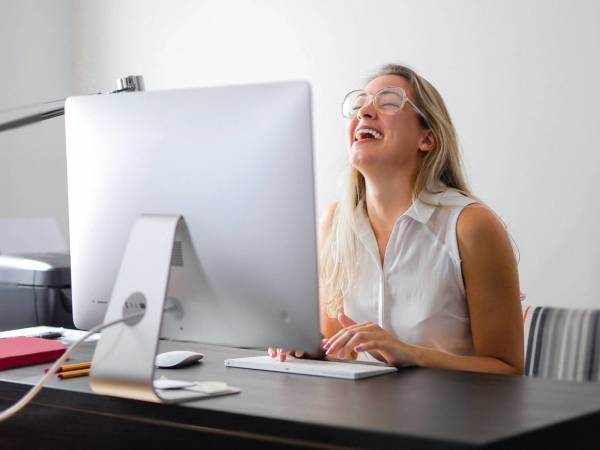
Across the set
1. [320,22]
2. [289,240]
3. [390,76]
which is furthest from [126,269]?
[320,22]

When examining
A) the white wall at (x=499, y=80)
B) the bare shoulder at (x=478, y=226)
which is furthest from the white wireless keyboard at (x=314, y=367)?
the white wall at (x=499, y=80)

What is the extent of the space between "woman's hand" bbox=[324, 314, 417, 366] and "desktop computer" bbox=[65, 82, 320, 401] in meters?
0.26

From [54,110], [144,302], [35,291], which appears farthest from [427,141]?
[35,291]

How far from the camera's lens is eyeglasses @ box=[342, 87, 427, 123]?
83.0 inches

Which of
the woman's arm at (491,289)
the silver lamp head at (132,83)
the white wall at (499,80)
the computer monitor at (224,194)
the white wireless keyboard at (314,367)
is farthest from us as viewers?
the white wall at (499,80)

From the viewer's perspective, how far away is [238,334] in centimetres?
140

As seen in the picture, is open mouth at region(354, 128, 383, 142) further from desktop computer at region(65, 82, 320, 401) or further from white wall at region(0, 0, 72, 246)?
white wall at region(0, 0, 72, 246)

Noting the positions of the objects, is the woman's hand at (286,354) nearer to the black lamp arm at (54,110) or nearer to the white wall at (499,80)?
the black lamp arm at (54,110)

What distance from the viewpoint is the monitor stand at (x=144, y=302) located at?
133cm

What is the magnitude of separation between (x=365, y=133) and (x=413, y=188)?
0.56 ft

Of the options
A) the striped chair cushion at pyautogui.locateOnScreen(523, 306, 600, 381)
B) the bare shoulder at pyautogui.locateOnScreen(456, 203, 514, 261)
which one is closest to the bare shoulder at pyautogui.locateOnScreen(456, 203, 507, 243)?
the bare shoulder at pyautogui.locateOnScreen(456, 203, 514, 261)

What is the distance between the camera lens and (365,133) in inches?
83.1

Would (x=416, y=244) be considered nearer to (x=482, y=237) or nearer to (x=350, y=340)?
(x=482, y=237)

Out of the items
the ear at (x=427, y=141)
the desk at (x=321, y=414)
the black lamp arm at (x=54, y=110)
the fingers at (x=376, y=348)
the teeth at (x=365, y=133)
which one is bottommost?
the desk at (x=321, y=414)
